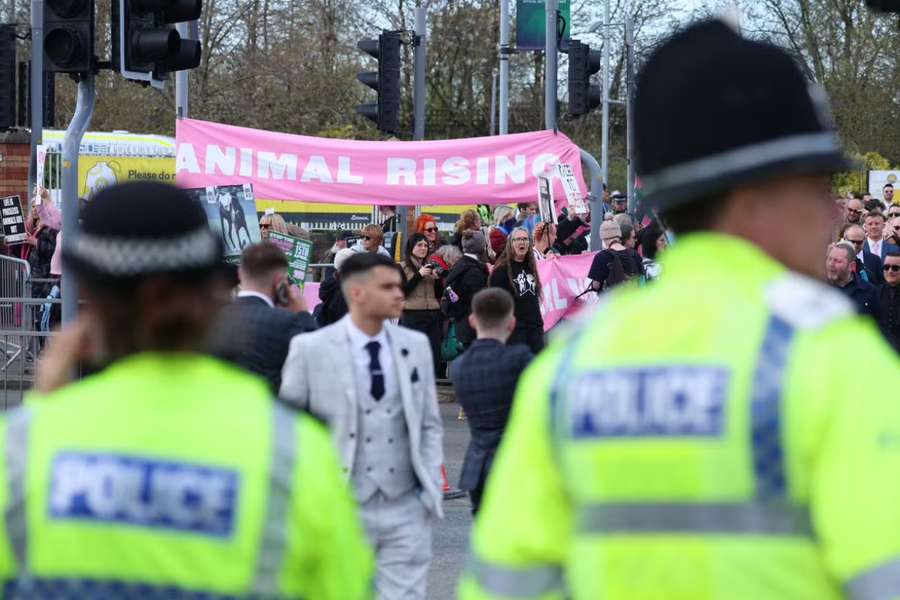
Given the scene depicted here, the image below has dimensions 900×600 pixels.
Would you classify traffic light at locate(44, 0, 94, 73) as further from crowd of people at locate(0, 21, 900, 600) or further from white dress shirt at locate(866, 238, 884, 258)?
white dress shirt at locate(866, 238, 884, 258)

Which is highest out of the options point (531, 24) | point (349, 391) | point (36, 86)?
point (531, 24)

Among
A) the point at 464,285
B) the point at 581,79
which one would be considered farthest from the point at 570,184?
the point at 581,79

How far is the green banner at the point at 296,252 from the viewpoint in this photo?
13.8m

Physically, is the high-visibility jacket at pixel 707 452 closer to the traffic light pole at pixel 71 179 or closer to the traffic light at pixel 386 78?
the traffic light pole at pixel 71 179

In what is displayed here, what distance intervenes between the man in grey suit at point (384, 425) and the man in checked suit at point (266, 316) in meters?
0.57

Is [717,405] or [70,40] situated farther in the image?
[70,40]

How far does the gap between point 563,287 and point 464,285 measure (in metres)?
1.32

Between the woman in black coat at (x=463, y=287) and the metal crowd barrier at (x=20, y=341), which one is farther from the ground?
the woman in black coat at (x=463, y=287)

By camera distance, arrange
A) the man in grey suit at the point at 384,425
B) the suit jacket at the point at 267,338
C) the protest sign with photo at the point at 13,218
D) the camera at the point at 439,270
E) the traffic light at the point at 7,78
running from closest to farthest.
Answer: the man in grey suit at the point at 384,425 < the suit jacket at the point at 267,338 < the traffic light at the point at 7,78 < the camera at the point at 439,270 < the protest sign with photo at the point at 13,218

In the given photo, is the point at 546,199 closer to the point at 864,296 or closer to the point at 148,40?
the point at 864,296

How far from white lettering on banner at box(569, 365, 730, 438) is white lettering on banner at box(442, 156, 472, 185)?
42.2 feet

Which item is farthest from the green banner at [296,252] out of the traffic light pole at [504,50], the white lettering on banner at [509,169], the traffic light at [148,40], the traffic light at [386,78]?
the traffic light pole at [504,50]

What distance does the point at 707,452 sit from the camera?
80.0 inches

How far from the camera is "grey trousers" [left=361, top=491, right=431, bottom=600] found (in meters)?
6.26
